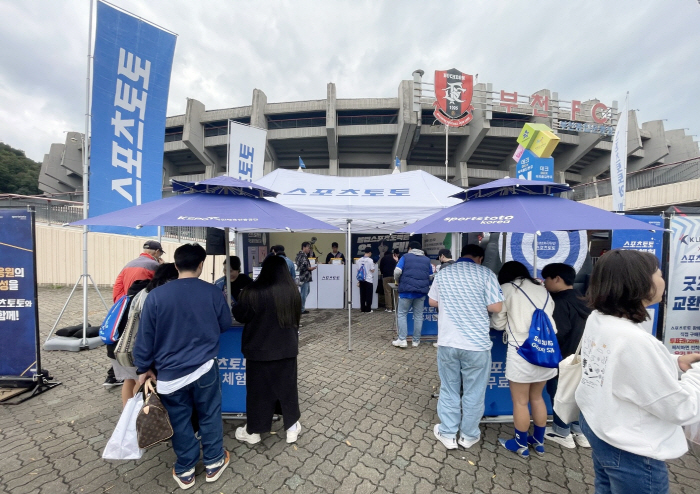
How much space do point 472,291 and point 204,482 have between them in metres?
2.50

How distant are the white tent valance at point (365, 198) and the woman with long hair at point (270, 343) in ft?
9.10

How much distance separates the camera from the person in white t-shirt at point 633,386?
106 centimetres

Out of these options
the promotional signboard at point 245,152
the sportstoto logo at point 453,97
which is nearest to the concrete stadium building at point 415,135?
the sportstoto logo at point 453,97

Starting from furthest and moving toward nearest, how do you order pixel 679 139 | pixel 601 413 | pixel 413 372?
pixel 679 139
pixel 413 372
pixel 601 413

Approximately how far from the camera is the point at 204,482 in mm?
2055

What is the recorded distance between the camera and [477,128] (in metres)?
19.5

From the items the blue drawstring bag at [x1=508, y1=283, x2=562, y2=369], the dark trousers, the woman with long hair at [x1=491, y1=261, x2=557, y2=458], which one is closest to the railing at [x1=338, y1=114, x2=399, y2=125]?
the dark trousers

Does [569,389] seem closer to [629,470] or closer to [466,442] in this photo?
[629,470]

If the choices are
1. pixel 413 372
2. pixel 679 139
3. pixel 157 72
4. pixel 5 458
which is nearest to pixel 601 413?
pixel 413 372

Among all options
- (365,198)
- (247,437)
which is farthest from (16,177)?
(247,437)

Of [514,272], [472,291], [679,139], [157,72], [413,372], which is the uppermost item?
[679,139]

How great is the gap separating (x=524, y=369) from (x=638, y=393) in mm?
1165

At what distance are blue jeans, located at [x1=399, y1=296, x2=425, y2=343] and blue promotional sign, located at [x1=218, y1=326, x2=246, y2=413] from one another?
2847 millimetres

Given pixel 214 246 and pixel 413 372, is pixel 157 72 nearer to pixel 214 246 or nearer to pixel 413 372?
pixel 214 246
